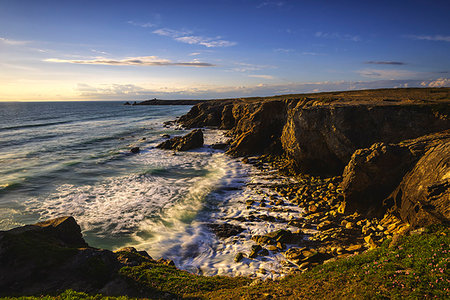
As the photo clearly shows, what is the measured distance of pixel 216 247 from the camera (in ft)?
44.3

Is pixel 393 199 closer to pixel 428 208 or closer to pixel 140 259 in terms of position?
pixel 428 208

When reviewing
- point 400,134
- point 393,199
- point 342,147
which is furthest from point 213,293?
point 400,134

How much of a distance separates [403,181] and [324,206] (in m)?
5.24

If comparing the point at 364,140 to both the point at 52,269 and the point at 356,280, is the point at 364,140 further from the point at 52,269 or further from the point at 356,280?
the point at 52,269

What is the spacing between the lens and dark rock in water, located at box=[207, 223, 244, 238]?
14680mm

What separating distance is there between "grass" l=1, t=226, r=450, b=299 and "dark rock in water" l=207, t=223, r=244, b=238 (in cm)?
490

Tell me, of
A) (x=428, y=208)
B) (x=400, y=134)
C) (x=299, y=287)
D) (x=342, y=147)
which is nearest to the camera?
(x=299, y=287)

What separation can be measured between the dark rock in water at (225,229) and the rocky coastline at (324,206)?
0.23 feet

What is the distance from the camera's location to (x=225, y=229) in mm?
15297

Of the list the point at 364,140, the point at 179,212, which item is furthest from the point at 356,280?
the point at 364,140

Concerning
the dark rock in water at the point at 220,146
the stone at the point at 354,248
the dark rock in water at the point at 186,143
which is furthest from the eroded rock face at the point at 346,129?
the dark rock in water at the point at 186,143

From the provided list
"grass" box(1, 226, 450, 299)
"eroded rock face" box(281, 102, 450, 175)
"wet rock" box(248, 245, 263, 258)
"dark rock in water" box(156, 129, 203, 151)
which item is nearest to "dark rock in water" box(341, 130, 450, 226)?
"grass" box(1, 226, 450, 299)

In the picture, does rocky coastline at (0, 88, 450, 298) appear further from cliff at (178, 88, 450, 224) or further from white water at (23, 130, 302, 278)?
white water at (23, 130, 302, 278)

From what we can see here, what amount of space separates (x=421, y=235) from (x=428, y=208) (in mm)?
1494
